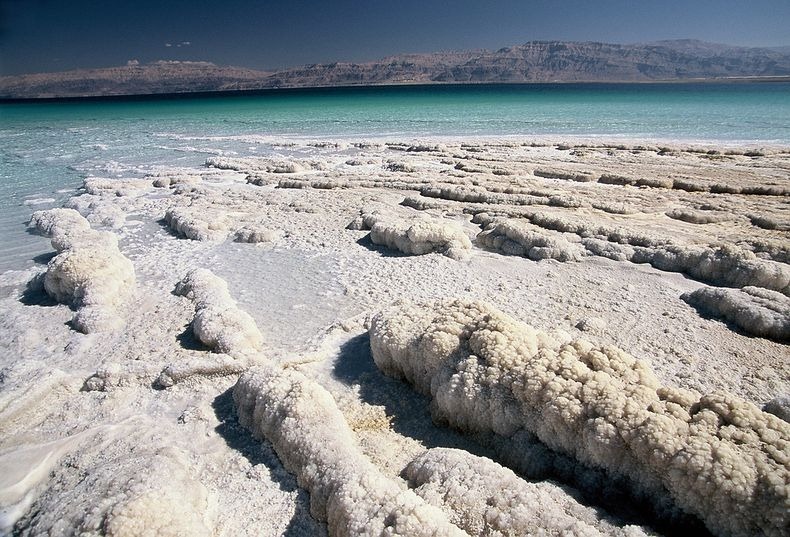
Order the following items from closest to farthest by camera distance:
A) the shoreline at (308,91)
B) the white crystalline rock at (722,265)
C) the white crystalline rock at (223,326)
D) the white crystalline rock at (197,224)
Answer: the white crystalline rock at (223,326)
the white crystalline rock at (722,265)
the white crystalline rock at (197,224)
the shoreline at (308,91)

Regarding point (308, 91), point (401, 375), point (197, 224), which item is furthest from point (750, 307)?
point (308, 91)

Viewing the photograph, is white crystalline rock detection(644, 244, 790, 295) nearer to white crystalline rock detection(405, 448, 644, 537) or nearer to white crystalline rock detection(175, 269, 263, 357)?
Answer: white crystalline rock detection(405, 448, 644, 537)

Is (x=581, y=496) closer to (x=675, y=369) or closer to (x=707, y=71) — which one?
(x=675, y=369)

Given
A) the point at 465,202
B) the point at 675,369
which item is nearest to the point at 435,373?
the point at 675,369

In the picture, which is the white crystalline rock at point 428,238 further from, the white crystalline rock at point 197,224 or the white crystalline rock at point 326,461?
the white crystalline rock at point 326,461

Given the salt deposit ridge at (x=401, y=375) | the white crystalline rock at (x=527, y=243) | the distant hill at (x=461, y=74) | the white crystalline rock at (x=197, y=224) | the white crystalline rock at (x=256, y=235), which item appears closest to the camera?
the salt deposit ridge at (x=401, y=375)

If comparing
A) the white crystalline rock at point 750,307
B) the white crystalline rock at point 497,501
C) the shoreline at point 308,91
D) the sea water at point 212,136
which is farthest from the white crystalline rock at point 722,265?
the shoreline at point 308,91

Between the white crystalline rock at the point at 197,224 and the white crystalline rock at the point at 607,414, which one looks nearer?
the white crystalline rock at the point at 607,414
